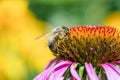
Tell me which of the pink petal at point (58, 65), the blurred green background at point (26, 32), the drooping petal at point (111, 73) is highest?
the pink petal at point (58, 65)

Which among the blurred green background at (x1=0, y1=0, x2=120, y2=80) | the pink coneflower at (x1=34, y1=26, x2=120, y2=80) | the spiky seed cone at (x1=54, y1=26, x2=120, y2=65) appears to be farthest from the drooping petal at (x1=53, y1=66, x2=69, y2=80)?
the blurred green background at (x1=0, y1=0, x2=120, y2=80)

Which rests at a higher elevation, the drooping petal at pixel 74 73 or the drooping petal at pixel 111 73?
the drooping petal at pixel 74 73

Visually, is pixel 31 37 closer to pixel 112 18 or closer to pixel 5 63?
pixel 5 63

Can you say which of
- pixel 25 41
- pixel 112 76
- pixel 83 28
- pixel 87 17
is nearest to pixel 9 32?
pixel 25 41

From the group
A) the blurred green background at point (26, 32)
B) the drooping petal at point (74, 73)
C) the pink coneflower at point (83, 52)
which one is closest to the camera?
the drooping petal at point (74, 73)

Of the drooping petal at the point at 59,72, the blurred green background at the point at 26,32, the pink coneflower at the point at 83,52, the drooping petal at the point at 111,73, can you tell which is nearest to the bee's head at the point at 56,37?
the pink coneflower at the point at 83,52

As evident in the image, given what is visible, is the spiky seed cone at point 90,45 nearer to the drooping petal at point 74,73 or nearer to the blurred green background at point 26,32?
the drooping petal at point 74,73

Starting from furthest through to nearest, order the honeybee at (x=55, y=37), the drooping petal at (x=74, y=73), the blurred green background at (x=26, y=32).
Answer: the blurred green background at (x=26, y=32) < the honeybee at (x=55, y=37) < the drooping petal at (x=74, y=73)
